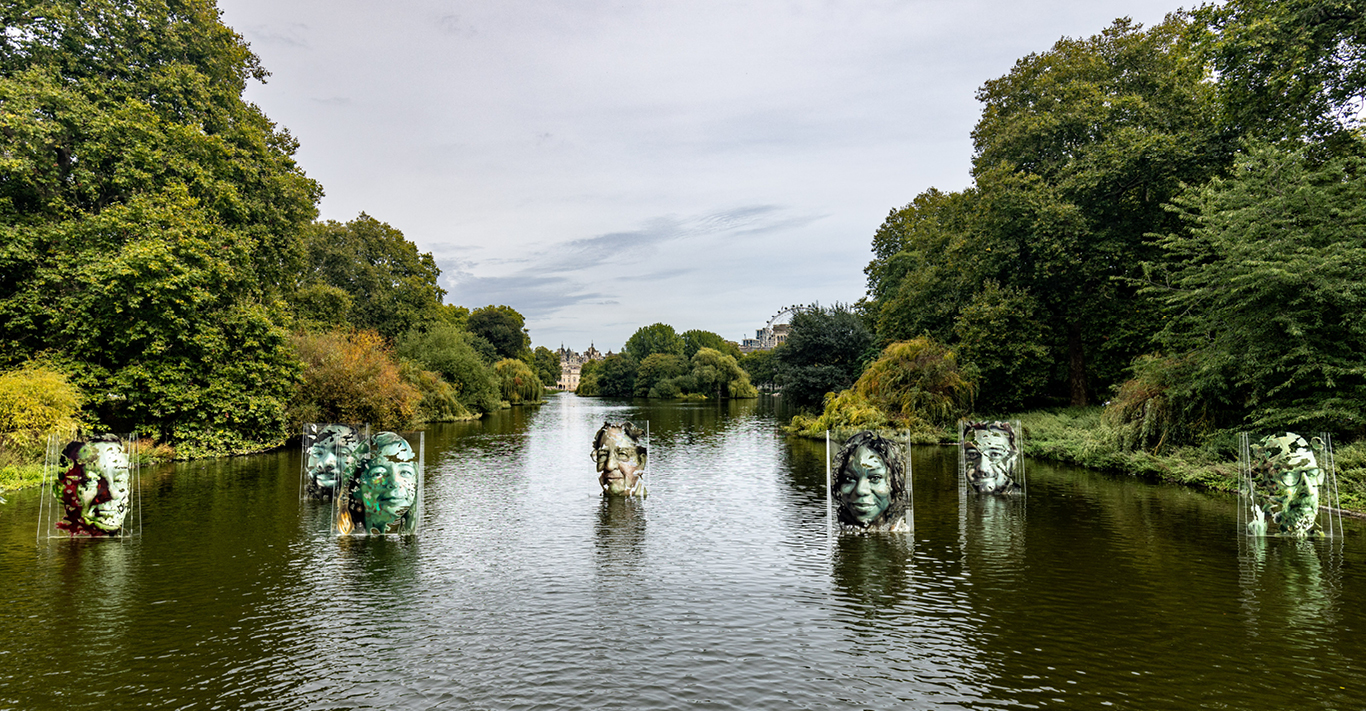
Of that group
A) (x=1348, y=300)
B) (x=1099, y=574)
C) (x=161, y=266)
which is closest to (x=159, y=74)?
(x=161, y=266)

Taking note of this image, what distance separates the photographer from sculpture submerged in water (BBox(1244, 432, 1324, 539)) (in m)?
10.7

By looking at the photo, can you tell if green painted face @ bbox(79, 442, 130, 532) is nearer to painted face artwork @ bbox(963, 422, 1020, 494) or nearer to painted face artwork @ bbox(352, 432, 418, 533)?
painted face artwork @ bbox(352, 432, 418, 533)

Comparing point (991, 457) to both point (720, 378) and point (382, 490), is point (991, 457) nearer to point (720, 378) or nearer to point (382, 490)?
point (382, 490)

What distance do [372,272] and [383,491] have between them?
138ft

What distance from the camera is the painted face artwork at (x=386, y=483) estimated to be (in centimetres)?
1092

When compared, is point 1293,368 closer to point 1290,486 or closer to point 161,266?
point 1290,486

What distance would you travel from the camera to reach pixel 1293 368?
15750 millimetres

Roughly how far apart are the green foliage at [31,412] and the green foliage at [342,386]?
368 inches

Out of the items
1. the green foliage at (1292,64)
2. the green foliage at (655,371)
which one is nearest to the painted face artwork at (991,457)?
the green foliage at (1292,64)

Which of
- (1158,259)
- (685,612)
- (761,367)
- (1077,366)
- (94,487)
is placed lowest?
(685,612)

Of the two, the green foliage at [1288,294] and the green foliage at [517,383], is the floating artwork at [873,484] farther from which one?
the green foliage at [517,383]

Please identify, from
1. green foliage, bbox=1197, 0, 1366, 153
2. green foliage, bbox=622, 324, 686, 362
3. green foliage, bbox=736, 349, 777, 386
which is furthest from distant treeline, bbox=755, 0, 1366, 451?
green foliage, bbox=622, 324, 686, 362

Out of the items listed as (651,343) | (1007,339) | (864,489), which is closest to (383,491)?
(864,489)

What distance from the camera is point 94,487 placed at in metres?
11.3
